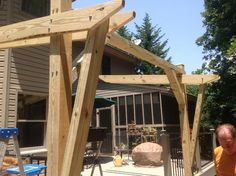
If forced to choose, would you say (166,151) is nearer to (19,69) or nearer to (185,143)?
(185,143)

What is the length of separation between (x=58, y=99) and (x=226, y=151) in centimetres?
194

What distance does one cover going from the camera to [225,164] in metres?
3.42

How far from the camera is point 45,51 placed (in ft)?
30.0

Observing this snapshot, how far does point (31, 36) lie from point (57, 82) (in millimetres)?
589

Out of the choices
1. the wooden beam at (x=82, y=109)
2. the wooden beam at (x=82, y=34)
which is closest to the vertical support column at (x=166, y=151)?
the wooden beam at (x=82, y=34)

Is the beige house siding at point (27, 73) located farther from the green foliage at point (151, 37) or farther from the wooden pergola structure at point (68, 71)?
the green foliage at point (151, 37)

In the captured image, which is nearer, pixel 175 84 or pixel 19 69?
pixel 175 84

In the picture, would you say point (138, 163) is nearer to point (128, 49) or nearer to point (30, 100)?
point (30, 100)

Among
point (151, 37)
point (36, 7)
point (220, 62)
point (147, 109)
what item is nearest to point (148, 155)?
point (147, 109)

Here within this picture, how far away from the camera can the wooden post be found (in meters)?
2.60

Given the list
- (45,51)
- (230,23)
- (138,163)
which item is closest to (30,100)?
(45,51)

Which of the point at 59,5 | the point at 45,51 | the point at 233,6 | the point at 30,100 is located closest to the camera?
the point at 59,5

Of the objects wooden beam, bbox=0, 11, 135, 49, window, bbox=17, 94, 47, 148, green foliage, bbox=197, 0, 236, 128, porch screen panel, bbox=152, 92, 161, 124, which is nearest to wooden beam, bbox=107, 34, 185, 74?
wooden beam, bbox=0, 11, 135, 49

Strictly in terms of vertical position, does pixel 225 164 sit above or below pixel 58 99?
below
